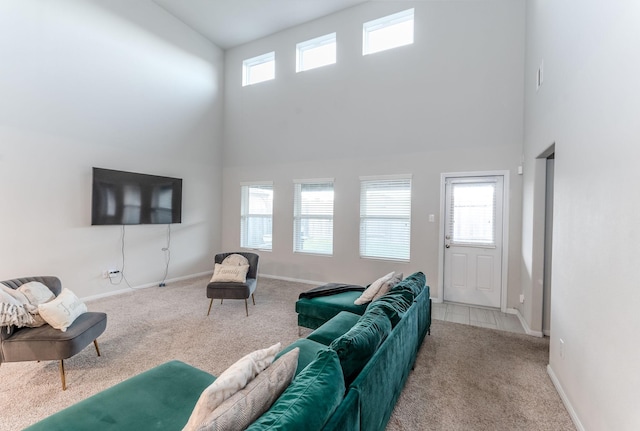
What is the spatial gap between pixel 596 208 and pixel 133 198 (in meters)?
5.92

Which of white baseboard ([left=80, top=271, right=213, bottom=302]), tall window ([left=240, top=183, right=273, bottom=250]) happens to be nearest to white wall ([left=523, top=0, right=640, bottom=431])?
tall window ([left=240, top=183, right=273, bottom=250])

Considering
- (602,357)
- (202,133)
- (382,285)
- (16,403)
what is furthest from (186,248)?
(602,357)

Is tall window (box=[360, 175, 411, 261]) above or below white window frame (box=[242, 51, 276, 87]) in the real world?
below

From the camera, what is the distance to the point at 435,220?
182 inches

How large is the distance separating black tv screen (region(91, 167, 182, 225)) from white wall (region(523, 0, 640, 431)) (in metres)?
5.85

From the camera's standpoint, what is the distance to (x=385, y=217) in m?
5.05

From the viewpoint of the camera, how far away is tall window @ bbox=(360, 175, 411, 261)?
4.91 meters

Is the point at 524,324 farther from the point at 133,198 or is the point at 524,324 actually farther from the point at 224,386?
the point at 133,198

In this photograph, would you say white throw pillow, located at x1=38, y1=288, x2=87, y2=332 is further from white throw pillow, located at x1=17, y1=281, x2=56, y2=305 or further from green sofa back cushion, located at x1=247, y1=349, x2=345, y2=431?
green sofa back cushion, located at x1=247, y1=349, x2=345, y2=431

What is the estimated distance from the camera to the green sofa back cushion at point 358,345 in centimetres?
→ 142

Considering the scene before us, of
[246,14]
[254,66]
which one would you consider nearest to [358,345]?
[246,14]

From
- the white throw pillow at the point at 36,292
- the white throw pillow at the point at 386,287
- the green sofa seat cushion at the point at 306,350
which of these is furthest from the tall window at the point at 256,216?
the green sofa seat cushion at the point at 306,350

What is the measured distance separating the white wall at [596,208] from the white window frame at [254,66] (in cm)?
509

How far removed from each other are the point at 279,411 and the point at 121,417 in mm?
873
